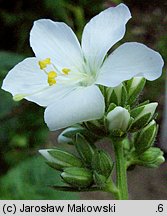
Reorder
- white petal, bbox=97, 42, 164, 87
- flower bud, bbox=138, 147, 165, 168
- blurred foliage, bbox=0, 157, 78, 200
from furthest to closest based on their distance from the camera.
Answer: blurred foliage, bbox=0, 157, 78, 200, flower bud, bbox=138, 147, 165, 168, white petal, bbox=97, 42, 164, 87

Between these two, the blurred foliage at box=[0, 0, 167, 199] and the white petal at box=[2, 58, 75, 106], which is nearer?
the white petal at box=[2, 58, 75, 106]

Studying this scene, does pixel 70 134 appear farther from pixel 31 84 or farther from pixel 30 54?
pixel 30 54

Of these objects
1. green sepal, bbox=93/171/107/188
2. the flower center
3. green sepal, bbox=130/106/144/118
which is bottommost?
green sepal, bbox=93/171/107/188

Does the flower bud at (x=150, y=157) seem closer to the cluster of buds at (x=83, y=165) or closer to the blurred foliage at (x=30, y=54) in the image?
the cluster of buds at (x=83, y=165)

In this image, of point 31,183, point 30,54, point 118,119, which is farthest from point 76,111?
point 30,54

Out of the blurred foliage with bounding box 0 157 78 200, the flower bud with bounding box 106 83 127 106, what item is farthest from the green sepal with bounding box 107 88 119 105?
the blurred foliage with bounding box 0 157 78 200

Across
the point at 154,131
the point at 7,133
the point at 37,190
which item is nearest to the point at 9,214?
the point at 154,131

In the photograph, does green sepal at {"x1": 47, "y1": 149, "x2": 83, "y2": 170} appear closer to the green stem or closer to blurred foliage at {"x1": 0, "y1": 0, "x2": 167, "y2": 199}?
the green stem
